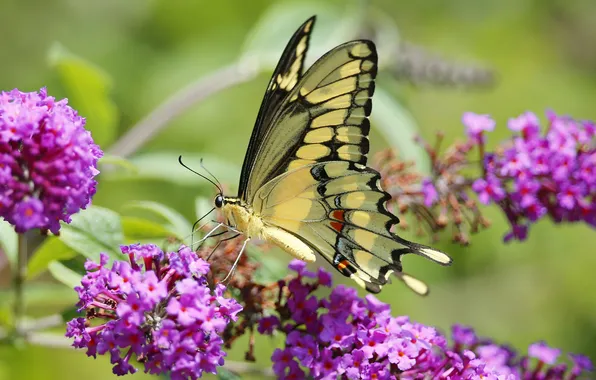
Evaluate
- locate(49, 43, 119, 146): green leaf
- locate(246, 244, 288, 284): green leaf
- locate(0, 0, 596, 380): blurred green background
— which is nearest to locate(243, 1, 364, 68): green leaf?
locate(0, 0, 596, 380): blurred green background

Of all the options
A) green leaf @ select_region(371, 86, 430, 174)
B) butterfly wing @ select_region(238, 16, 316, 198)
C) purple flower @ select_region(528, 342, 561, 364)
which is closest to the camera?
butterfly wing @ select_region(238, 16, 316, 198)

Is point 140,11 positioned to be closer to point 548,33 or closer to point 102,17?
point 102,17

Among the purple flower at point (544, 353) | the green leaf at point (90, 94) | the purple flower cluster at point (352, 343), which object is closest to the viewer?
the purple flower cluster at point (352, 343)

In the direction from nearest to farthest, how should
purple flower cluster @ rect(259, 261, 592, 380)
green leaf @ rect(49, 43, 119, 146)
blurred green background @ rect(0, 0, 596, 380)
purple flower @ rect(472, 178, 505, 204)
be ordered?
purple flower cluster @ rect(259, 261, 592, 380), purple flower @ rect(472, 178, 505, 204), green leaf @ rect(49, 43, 119, 146), blurred green background @ rect(0, 0, 596, 380)

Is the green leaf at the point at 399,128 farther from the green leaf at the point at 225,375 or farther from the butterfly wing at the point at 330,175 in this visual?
the green leaf at the point at 225,375

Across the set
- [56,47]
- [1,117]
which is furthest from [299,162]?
[56,47]

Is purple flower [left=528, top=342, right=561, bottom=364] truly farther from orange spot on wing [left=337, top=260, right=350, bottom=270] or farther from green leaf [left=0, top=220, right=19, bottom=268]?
green leaf [left=0, top=220, right=19, bottom=268]

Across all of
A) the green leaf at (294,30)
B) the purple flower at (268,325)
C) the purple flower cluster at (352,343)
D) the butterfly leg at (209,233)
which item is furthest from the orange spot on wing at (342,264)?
the green leaf at (294,30)
